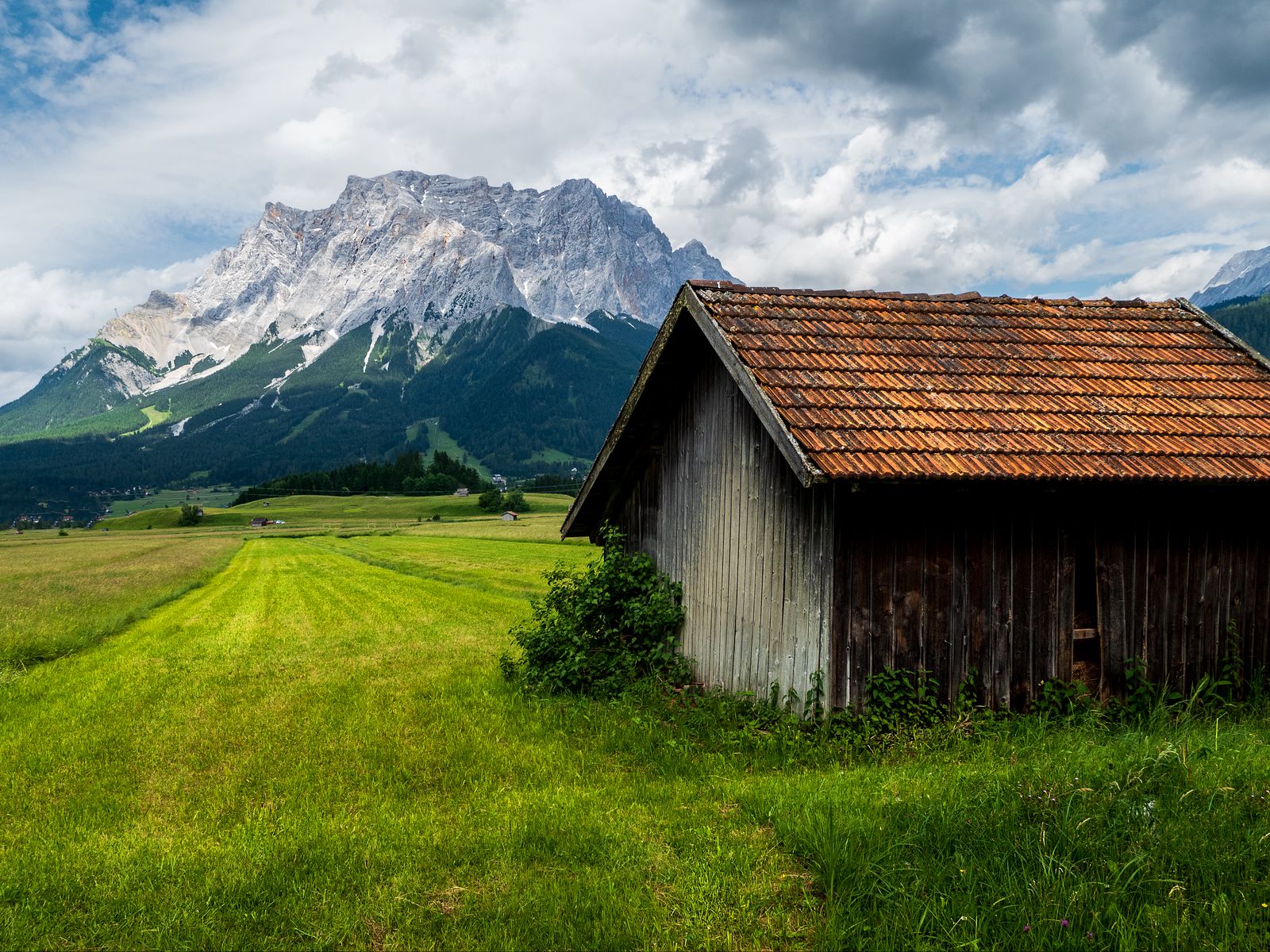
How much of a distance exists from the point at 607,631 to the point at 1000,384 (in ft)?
21.2

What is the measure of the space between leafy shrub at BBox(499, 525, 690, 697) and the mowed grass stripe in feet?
2.49

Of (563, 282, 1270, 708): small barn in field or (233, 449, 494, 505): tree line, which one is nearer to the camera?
(563, 282, 1270, 708): small barn in field

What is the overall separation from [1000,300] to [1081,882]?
374 inches

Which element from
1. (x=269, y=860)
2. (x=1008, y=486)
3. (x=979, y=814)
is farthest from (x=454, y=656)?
(x=979, y=814)

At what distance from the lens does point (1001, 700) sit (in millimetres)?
8680

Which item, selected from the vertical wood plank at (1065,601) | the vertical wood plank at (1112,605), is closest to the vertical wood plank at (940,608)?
the vertical wood plank at (1065,601)

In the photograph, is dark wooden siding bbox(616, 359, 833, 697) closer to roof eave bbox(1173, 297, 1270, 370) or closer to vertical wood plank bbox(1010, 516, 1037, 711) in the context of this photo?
vertical wood plank bbox(1010, 516, 1037, 711)

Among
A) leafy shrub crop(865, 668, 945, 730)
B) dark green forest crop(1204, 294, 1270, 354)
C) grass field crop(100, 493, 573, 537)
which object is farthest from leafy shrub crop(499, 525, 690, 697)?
dark green forest crop(1204, 294, 1270, 354)

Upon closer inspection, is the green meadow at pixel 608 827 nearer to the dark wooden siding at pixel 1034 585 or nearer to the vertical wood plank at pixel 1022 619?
the vertical wood plank at pixel 1022 619

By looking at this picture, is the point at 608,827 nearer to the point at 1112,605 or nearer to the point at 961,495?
the point at 961,495

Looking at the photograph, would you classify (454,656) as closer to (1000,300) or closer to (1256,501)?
(1000,300)

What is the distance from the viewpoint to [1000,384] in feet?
31.6

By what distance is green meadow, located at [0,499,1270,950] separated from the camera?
4746 mm

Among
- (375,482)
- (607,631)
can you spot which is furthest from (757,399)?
(375,482)
